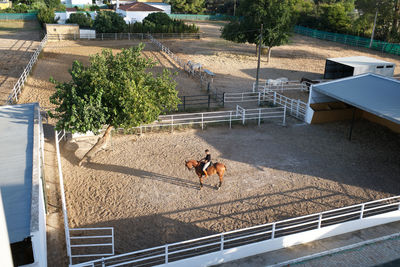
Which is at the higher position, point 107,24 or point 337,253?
point 107,24

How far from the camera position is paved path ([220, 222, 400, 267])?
28.7 feet

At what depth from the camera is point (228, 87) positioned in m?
25.5

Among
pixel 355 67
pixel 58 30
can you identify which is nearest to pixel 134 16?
pixel 58 30

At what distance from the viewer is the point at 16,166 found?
983 centimetres

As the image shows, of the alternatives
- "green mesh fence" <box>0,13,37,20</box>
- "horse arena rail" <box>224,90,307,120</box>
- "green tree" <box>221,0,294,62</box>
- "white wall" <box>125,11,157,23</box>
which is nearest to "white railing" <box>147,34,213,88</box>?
"horse arena rail" <box>224,90,307,120</box>

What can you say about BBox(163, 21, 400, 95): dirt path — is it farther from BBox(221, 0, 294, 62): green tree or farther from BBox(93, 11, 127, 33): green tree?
BBox(93, 11, 127, 33): green tree

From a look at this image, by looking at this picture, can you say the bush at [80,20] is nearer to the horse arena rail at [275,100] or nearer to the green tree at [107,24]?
the green tree at [107,24]

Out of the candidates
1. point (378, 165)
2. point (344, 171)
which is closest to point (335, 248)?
point (344, 171)

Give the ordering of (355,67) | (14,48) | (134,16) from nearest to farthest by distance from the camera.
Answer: (355,67) → (14,48) → (134,16)

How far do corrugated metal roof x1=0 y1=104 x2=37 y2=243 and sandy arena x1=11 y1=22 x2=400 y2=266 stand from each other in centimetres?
169

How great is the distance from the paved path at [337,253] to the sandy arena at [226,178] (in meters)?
1.47

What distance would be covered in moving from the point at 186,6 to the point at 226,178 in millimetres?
68236

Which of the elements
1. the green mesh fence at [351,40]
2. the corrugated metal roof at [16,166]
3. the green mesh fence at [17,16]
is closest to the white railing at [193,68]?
the corrugated metal roof at [16,166]

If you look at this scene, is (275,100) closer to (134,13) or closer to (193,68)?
(193,68)
